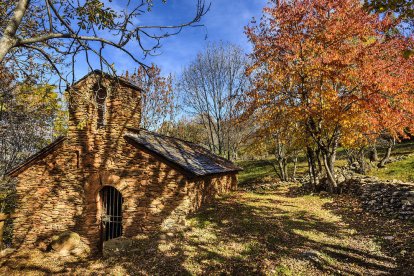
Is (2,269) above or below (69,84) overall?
below

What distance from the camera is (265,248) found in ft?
25.7

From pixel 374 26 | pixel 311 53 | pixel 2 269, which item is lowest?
pixel 2 269

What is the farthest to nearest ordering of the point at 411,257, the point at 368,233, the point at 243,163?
1. the point at 243,163
2. the point at 368,233
3. the point at 411,257

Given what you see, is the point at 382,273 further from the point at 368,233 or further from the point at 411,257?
the point at 368,233

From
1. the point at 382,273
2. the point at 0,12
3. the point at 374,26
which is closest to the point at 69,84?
the point at 0,12

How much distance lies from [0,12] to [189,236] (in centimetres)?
849

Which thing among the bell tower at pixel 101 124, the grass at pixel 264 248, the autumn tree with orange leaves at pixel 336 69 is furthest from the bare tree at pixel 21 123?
the autumn tree with orange leaves at pixel 336 69

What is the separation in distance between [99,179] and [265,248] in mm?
7808

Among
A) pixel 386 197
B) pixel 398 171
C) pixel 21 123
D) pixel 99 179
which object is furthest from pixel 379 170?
pixel 21 123

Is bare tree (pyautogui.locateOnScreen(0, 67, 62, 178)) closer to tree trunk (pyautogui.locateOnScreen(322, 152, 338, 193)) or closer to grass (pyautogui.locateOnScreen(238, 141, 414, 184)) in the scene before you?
tree trunk (pyautogui.locateOnScreen(322, 152, 338, 193))

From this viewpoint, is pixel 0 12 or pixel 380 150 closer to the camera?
pixel 0 12

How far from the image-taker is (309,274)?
6.10 m

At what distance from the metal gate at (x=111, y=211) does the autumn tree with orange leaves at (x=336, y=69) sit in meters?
8.26

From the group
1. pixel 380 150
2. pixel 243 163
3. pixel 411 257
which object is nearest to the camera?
pixel 411 257
